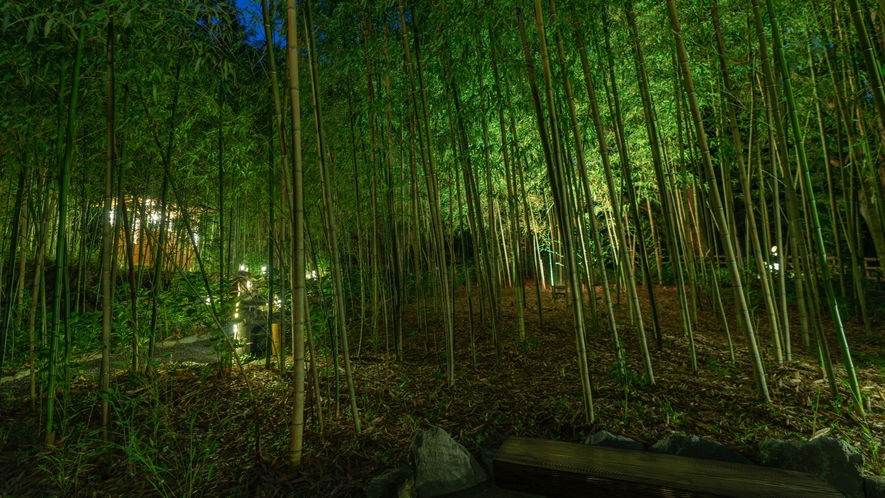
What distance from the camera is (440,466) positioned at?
1.91 meters

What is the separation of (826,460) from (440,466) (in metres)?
1.73

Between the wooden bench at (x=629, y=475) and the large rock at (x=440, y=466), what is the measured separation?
233mm

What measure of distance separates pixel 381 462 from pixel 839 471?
2081mm

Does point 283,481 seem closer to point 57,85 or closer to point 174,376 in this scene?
point 174,376

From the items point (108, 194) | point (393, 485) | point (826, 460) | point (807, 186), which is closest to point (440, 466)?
point (393, 485)

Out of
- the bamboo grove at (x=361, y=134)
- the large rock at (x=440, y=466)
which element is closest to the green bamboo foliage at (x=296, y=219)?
the bamboo grove at (x=361, y=134)

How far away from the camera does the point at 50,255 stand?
688 centimetres

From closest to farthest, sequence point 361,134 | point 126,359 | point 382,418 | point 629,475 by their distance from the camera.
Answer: point 629,475
point 382,418
point 126,359
point 361,134

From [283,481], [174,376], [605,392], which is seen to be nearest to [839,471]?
[605,392]

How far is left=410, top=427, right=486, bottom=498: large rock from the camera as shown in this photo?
188 centimetres

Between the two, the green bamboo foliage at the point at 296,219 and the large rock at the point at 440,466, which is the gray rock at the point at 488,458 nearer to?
the large rock at the point at 440,466

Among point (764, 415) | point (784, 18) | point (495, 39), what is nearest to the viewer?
point (764, 415)

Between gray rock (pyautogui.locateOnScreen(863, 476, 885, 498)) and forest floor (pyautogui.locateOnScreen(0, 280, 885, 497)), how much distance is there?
0.27ft

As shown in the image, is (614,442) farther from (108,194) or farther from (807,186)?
(108,194)
